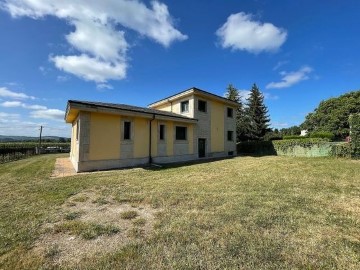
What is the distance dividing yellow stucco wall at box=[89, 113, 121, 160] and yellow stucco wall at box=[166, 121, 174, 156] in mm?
4206

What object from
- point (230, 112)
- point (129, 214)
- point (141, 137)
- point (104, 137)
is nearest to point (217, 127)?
point (230, 112)

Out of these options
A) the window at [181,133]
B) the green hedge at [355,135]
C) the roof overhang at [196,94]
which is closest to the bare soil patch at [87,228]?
the window at [181,133]

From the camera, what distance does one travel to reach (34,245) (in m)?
3.41

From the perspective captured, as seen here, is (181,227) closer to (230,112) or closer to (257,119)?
(230,112)

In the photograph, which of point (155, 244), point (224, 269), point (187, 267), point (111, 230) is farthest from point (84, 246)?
point (224, 269)

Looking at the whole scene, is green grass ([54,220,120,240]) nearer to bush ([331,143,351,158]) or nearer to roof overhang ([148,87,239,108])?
roof overhang ([148,87,239,108])

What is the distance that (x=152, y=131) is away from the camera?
1486 centimetres

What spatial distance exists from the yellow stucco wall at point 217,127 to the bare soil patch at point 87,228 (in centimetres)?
1562

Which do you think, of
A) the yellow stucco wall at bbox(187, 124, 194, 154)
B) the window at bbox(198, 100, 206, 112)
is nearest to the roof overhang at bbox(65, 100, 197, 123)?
the yellow stucco wall at bbox(187, 124, 194, 154)

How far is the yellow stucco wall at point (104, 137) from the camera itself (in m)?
11.8

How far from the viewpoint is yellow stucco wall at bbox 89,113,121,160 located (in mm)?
11813

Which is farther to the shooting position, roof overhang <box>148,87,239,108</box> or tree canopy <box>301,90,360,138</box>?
tree canopy <box>301,90,360,138</box>

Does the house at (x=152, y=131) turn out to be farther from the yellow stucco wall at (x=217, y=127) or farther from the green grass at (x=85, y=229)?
the green grass at (x=85, y=229)

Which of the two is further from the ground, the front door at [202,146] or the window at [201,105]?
the window at [201,105]
